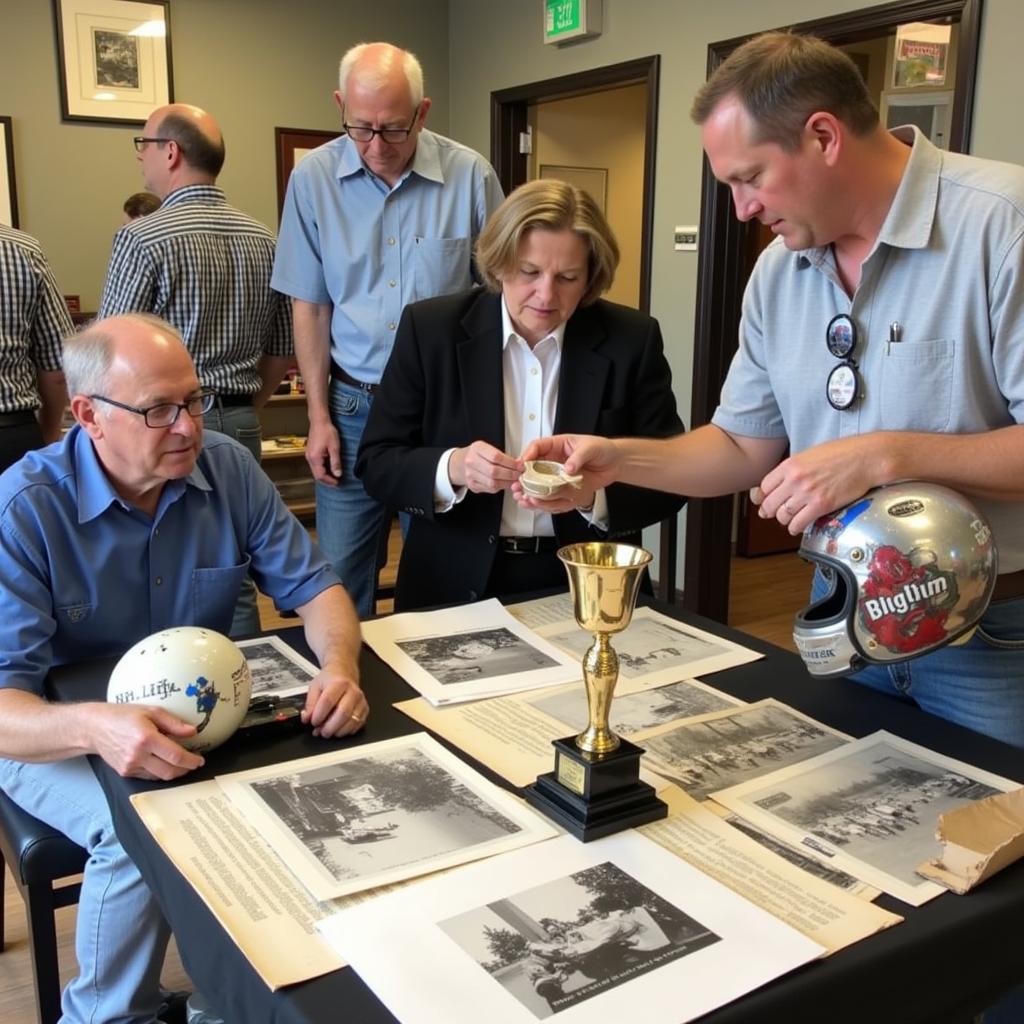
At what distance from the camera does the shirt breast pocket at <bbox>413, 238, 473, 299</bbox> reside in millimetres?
2648

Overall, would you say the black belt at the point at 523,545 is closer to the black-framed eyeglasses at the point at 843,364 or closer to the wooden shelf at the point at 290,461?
the black-framed eyeglasses at the point at 843,364

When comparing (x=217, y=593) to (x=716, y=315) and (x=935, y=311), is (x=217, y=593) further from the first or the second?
(x=716, y=315)

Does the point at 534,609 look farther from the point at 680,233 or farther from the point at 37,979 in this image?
the point at 680,233

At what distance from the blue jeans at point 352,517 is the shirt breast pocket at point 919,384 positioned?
1477 mm

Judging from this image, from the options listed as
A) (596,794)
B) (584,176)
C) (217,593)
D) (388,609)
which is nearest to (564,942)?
(596,794)

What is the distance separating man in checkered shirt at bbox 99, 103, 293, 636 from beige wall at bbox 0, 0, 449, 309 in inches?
76.4

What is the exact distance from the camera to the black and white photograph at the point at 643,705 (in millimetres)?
1388

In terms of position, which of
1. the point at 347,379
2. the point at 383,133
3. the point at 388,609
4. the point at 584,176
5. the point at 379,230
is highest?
the point at 584,176

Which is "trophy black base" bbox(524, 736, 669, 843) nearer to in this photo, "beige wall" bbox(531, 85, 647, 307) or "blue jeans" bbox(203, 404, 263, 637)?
"blue jeans" bbox(203, 404, 263, 637)

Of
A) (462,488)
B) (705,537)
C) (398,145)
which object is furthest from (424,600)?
(705,537)

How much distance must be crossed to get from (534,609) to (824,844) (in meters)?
0.85

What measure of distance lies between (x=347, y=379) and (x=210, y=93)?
2823 mm

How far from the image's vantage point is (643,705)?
1443 millimetres

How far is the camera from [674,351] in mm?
4277
